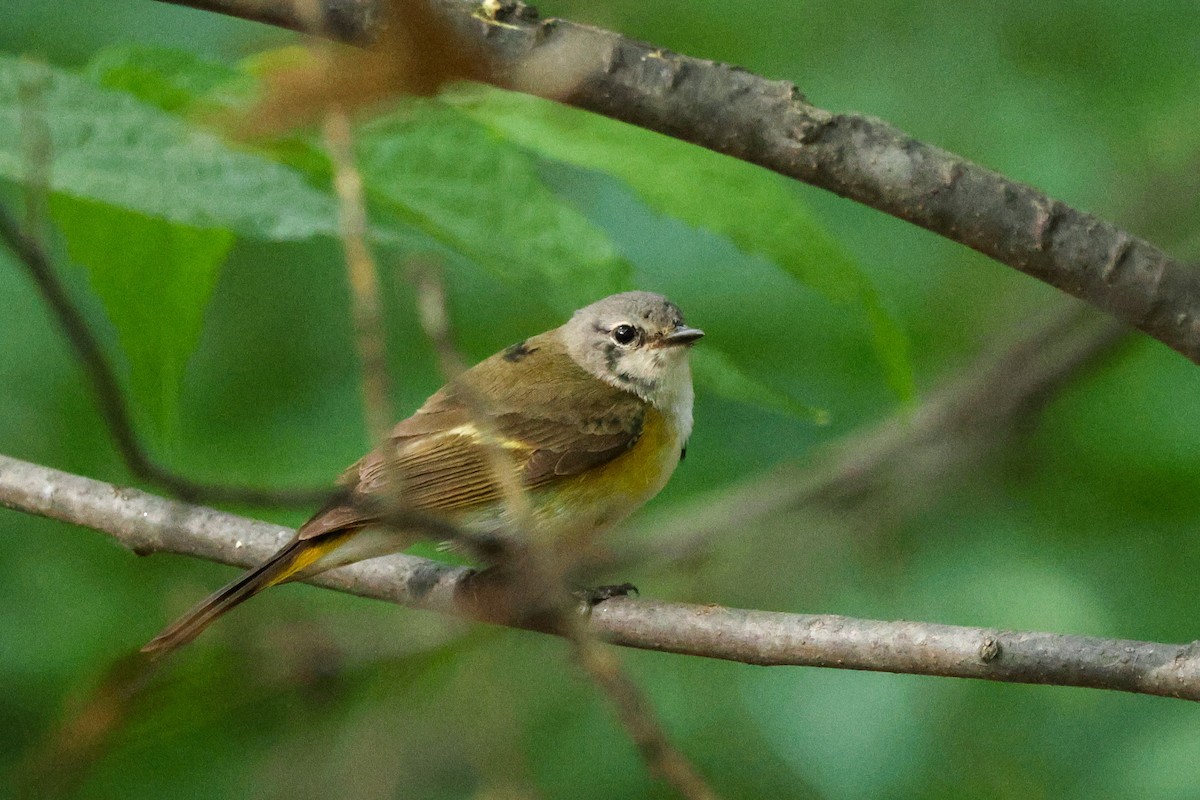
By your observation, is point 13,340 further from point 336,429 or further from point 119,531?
point 119,531

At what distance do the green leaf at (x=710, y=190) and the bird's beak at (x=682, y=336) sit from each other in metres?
1.43

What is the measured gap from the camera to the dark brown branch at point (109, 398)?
5.52 feet

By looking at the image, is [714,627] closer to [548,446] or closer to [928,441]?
[548,446]

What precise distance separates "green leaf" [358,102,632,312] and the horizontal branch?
814mm

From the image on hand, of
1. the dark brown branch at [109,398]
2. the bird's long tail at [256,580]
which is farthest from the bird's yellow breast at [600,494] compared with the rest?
the dark brown branch at [109,398]

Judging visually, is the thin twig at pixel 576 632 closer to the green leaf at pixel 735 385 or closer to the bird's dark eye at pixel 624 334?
the green leaf at pixel 735 385

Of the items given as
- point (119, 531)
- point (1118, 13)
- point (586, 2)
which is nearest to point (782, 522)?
point (1118, 13)

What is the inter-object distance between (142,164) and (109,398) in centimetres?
84

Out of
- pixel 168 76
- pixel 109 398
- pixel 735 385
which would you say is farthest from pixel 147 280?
pixel 735 385

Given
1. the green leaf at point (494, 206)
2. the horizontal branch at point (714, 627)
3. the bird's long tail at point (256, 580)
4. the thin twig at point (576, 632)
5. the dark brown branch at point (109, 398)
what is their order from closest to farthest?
1. the thin twig at point (576, 632)
2. the dark brown branch at point (109, 398)
3. the horizontal branch at point (714, 627)
4. the green leaf at point (494, 206)
5. the bird's long tail at point (256, 580)

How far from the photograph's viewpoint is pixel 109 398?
1777 mm

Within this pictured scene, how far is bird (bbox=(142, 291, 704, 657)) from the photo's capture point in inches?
147

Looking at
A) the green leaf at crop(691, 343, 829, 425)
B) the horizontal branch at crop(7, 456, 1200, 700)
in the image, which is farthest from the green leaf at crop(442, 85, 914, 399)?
the horizontal branch at crop(7, 456, 1200, 700)

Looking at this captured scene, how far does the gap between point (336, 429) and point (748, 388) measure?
2384 mm
